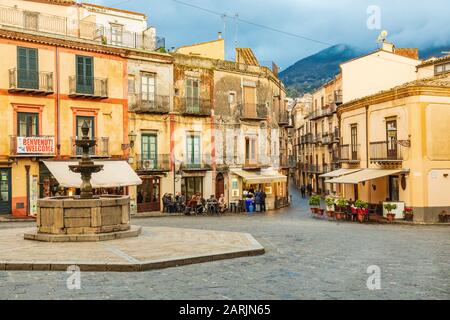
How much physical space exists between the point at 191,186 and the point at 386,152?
14.1 metres

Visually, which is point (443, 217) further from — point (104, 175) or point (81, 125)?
point (81, 125)

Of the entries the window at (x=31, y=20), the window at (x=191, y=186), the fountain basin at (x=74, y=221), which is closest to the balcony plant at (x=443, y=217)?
the window at (x=191, y=186)

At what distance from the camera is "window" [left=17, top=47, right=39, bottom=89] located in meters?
29.1

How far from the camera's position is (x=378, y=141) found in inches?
1225

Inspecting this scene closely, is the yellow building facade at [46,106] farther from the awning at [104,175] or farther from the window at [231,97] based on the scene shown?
the window at [231,97]

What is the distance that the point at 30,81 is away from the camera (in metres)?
29.4

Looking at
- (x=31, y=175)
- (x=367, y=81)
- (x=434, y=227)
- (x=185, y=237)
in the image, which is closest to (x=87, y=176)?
(x=185, y=237)

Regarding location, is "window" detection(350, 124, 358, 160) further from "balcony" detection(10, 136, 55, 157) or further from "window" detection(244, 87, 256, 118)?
"balcony" detection(10, 136, 55, 157)

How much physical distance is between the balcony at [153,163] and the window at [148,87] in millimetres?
3833

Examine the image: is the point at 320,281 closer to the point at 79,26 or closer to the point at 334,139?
the point at 79,26

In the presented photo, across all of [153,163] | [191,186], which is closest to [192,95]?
[153,163]

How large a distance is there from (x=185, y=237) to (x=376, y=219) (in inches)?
618

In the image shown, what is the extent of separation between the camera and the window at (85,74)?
31500mm

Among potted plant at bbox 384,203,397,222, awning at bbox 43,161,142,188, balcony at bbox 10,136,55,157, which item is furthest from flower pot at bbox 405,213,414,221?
balcony at bbox 10,136,55,157
